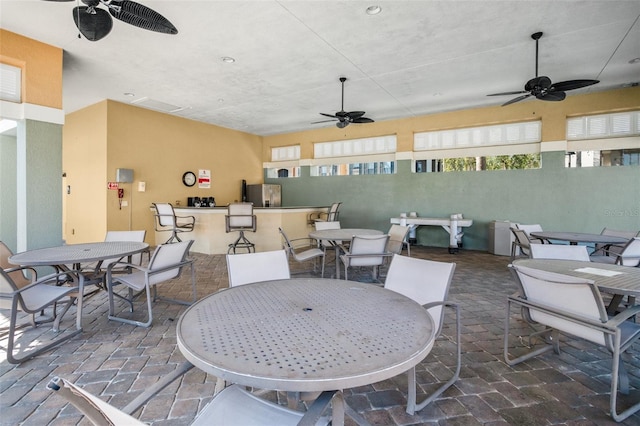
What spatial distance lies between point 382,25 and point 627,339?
13.3 feet

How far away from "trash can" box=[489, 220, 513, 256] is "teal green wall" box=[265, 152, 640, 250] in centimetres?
48

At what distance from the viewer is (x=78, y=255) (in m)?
2.83

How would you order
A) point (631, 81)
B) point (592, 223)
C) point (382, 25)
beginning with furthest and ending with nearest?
point (592, 223), point (631, 81), point (382, 25)

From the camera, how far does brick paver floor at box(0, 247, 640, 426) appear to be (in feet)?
5.89

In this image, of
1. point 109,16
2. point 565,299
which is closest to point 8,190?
point 109,16

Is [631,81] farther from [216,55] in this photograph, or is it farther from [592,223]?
[216,55]

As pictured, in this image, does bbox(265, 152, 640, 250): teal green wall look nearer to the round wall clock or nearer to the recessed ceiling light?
the round wall clock

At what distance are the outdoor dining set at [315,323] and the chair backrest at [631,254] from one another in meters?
0.01

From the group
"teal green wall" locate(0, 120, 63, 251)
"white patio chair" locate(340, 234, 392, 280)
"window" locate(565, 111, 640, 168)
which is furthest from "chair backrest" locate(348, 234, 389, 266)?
"window" locate(565, 111, 640, 168)

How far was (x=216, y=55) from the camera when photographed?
186 inches

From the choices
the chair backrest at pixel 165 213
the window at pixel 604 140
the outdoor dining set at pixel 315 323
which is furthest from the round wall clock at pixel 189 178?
the window at pixel 604 140

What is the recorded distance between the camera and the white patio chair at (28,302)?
7.50 ft

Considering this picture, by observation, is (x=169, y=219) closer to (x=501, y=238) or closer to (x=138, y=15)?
(x=138, y=15)

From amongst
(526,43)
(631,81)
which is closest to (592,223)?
(631,81)
